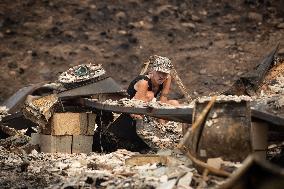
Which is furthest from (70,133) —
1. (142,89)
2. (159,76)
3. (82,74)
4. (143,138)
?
(159,76)

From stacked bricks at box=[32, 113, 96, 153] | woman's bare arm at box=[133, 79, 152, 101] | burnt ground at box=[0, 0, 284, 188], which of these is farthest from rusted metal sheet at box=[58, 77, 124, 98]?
burnt ground at box=[0, 0, 284, 188]

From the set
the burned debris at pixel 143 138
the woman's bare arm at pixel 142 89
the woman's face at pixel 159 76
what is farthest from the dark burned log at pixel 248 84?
the woman's bare arm at pixel 142 89

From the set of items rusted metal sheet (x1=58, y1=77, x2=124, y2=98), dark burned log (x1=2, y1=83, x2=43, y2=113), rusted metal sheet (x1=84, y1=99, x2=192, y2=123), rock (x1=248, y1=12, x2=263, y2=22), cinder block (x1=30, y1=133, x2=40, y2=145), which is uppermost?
rock (x1=248, y1=12, x2=263, y2=22)

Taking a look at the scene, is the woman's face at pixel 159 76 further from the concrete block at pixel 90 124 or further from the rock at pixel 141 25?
the rock at pixel 141 25

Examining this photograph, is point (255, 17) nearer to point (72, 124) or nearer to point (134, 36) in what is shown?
point (134, 36)

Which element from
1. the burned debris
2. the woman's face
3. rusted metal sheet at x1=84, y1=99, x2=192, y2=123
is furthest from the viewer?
the woman's face

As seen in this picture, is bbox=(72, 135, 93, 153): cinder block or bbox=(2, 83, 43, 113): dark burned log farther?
bbox=(2, 83, 43, 113): dark burned log

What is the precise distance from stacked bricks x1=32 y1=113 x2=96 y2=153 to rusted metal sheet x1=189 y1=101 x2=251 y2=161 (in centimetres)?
235

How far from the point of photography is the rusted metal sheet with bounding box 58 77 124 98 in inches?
235

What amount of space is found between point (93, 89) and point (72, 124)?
0.56 metres

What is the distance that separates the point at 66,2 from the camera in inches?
542

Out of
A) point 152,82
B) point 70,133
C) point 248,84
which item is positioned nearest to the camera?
point 70,133

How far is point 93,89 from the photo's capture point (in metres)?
6.10

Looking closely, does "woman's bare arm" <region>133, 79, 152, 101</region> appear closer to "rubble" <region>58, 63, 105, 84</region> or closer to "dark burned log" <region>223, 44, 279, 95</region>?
"rubble" <region>58, 63, 105, 84</region>
